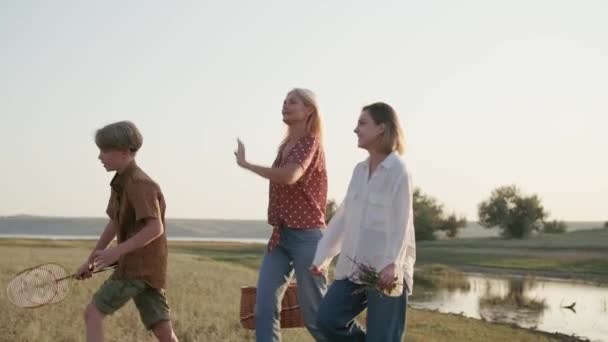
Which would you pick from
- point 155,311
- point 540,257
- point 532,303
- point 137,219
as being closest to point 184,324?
point 155,311

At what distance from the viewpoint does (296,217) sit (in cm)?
693

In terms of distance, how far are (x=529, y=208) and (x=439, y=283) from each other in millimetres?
65601

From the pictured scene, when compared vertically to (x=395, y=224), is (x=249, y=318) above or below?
below

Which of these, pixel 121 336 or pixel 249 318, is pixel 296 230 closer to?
pixel 249 318

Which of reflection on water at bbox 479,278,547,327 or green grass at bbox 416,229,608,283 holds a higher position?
green grass at bbox 416,229,608,283

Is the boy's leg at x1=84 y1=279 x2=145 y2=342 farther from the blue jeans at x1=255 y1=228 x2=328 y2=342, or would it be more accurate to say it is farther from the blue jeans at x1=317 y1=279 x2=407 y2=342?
the blue jeans at x1=317 y1=279 x2=407 y2=342

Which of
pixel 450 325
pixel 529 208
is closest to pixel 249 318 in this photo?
pixel 450 325

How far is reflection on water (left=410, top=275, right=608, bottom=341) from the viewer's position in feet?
82.4

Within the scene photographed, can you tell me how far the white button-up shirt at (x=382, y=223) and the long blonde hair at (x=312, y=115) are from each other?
1003 millimetres

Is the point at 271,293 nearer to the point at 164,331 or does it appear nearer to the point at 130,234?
the point at 164,331

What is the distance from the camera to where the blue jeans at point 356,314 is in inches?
235

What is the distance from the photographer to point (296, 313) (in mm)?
7258

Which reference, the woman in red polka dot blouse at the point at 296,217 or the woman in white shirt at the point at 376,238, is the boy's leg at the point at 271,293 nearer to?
the woman in red polka dot blouse at the point at 296,217

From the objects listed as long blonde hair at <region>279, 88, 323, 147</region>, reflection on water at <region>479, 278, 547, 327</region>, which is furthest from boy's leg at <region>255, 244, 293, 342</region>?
reflection on water at <region>479, 278, 547, 327</region>
